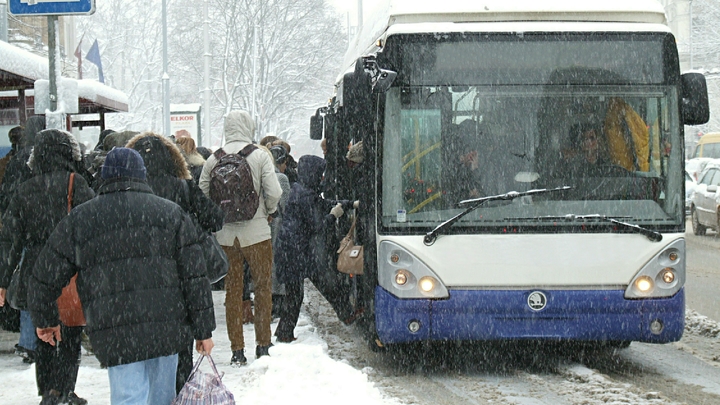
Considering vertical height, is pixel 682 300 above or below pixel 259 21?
below

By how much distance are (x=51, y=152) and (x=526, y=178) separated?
343 cm

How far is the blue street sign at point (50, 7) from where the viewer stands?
773 cm

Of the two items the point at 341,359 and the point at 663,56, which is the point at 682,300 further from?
the point at 341,359

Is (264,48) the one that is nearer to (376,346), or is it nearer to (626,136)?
(376,346)

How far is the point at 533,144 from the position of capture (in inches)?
298

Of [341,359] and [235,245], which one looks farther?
[341,359]

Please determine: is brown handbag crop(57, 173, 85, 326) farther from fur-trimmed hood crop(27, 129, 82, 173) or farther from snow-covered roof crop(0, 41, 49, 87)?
snow-covered roof crop(0, 41, 49, 87)

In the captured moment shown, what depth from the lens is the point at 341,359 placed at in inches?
331

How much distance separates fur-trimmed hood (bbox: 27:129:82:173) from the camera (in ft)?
20.4

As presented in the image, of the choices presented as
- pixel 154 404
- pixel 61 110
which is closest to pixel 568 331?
pixel 154 404

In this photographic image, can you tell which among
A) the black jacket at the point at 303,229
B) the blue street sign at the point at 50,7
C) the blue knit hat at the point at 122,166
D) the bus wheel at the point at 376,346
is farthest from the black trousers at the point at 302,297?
the blue knit hat at the point at 122,166

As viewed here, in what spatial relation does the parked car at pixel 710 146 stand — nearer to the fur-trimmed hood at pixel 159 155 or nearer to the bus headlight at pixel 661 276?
the bus headlight at pixel 661 276

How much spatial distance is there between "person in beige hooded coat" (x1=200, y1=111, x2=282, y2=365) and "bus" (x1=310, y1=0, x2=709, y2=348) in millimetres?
829

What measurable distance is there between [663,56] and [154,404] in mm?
4797
